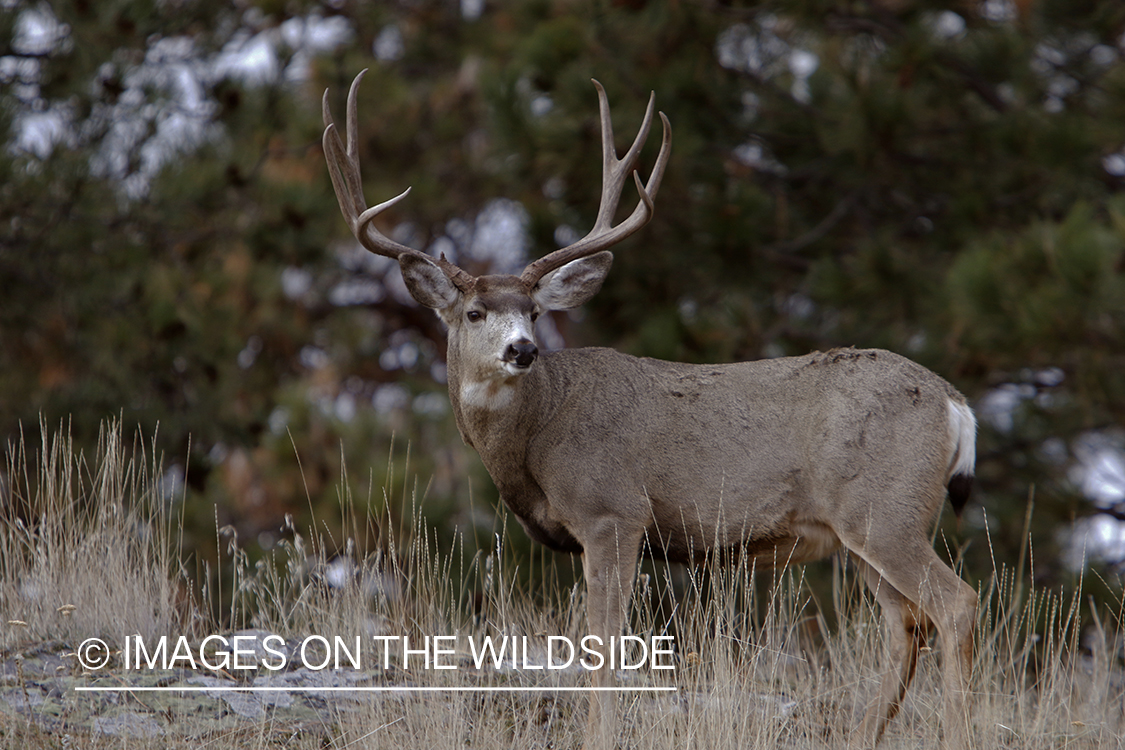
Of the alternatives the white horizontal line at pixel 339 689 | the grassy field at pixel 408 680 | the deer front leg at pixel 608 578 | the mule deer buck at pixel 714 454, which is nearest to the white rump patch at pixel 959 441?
Result: the mule deer buck at pixel 714 454

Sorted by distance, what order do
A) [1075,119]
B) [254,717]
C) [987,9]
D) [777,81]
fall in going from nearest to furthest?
[254,717] < [1075,119] < [987,9] < [777,81]

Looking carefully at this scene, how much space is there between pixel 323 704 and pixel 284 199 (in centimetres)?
593

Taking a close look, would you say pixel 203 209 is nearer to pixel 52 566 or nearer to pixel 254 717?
pixel 52 566

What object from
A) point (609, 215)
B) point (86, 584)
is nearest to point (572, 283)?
point (609, 215)

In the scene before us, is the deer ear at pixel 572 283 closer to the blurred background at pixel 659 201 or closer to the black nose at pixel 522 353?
the black nose at pixel 522 353

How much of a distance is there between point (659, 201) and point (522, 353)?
5.10 metres

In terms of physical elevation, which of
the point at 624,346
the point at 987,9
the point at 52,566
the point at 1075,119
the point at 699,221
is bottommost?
the point at 52,566

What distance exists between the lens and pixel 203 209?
1050 centimetres

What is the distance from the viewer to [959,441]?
573 centimetres

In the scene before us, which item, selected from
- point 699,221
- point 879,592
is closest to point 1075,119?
point 699,221

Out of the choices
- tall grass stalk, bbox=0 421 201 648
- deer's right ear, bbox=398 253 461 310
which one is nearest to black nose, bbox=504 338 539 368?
deer's right ear, bbox=398 253 461 310

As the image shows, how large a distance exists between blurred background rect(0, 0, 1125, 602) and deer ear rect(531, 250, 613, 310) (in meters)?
2.96

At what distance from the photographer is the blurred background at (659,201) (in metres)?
9.28

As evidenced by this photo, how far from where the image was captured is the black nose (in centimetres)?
548
